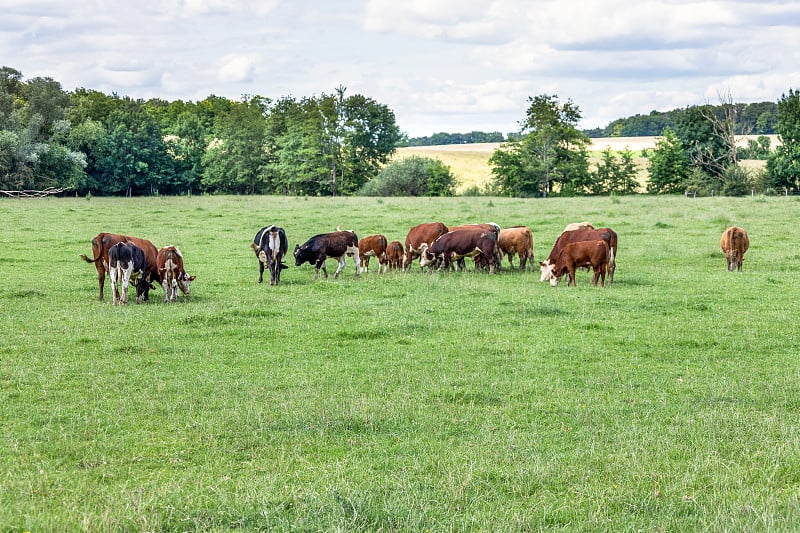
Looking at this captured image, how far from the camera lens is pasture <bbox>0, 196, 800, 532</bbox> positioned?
6387 millimetres

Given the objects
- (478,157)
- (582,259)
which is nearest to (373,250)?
(582,259)

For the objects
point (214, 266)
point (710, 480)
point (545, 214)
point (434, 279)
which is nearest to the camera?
point (710, 480)

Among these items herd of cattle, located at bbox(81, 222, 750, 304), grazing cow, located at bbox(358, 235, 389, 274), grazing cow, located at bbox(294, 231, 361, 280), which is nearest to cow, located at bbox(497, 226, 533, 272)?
herd of cattle, located at bbox(81, 222, 750, 304)

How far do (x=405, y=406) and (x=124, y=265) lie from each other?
8918 millimetres

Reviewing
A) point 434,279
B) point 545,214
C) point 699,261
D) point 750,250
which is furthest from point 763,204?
point 434,279

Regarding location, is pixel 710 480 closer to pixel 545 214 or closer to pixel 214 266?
pixel 214 266

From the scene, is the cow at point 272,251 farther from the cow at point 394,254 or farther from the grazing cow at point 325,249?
the cow at point 394,254

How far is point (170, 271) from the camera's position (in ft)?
56.0

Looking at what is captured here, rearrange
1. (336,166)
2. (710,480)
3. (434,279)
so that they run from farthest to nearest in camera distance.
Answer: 1. (336,166)
2. (434,279)
3. (710,480)

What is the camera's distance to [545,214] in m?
39.0

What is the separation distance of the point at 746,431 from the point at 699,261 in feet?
51.9

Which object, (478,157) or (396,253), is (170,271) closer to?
(396,253)

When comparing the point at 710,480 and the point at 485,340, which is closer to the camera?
the point at 710,480

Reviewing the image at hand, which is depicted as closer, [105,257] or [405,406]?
[405,406]
